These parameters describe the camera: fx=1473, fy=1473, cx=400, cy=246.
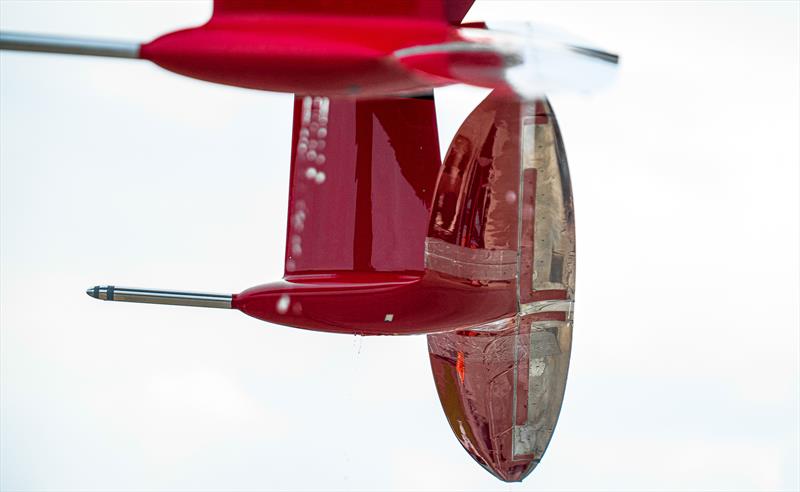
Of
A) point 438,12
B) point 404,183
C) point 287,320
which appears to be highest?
point 438,12

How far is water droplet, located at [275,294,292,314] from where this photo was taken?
2914 millimetres

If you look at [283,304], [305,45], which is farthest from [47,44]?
[283,304]

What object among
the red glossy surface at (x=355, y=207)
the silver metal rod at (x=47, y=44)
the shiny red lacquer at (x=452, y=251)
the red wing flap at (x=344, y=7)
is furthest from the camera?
the red glossy surface at (x=355, y=207)

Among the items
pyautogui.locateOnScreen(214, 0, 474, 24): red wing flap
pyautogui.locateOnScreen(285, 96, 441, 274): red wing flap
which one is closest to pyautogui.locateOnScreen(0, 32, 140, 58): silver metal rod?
pyautogui.locateOnScreen(214, 0, 474, 24): red wing flap

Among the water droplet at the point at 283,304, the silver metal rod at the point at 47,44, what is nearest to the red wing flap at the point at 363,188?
the water droplet at the point at 283,304

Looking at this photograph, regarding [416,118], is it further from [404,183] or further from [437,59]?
[437,59]

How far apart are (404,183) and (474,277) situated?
0.99 ft

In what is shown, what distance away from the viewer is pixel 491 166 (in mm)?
2812

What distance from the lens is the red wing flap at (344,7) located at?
2.57 metres

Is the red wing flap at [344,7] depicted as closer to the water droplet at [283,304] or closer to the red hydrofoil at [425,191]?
Result: the red hydrofoil at [425,191]

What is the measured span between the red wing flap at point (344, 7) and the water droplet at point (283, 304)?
0.61 m

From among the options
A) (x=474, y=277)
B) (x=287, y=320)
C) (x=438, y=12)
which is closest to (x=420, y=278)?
(x=474, y=277)

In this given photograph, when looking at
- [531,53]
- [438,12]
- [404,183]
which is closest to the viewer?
[531,53]

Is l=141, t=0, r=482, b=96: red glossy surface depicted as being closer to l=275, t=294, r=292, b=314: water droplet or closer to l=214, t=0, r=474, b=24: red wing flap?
l=214, t=0, r=474, b=24: red wing flap
